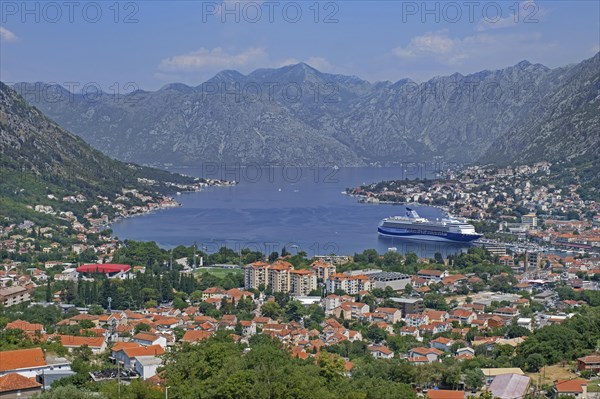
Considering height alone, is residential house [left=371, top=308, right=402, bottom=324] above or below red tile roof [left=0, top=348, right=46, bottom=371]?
below

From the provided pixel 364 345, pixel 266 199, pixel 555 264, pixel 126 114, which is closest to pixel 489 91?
pixel 126 114

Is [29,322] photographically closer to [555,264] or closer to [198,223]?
[555,264]

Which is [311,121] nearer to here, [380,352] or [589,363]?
[380,352]

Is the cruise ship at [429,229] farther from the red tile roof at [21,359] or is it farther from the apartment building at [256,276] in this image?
the red tile roof at [21,359]

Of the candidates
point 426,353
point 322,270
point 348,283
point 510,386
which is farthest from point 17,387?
point 322,270

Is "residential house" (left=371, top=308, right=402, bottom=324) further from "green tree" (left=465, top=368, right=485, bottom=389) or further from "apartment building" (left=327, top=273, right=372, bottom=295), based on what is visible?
"green tree" (left=465, top=368, right=485, bottom=389)

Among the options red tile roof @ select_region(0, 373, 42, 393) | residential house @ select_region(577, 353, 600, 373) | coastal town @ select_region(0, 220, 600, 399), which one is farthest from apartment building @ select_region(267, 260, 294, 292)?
red tile roof @ select_region(0, 373, 42, 393)

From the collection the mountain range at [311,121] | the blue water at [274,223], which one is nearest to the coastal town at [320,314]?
the blue water at [274,223]
